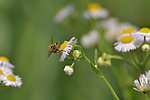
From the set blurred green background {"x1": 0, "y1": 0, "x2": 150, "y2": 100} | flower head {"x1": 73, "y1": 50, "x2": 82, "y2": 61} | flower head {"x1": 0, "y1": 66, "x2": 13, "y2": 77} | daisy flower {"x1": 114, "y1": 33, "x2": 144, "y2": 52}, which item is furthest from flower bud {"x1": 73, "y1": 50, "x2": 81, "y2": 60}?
blurred green background {"x1": 0, "y1": 0, "x2": 150, "y2": 100}

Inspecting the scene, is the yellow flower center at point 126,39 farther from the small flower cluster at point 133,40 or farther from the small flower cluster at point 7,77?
the small flower cluster at point 7,77

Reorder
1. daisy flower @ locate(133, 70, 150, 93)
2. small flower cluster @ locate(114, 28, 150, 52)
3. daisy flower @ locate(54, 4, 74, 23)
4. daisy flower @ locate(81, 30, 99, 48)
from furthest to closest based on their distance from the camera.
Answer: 1. daisy flower @ locate(54, 4, 74, 23)
2. daisy flower @ locate(81, 30, 99, 48)
3. small flower cluster @ locate(114, 28, 150, 52)
4. daisy flower @ locate(133, 70, 150, 93)

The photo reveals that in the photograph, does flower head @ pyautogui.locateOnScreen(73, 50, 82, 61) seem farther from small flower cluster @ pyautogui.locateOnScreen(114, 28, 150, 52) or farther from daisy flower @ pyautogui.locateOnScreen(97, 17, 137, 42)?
daisy flower @ pyautogui.locateOnScreen(97, 17, 137, 42)

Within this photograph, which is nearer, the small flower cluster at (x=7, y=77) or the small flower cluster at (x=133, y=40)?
the small flower cluster at (x=133, y=40)

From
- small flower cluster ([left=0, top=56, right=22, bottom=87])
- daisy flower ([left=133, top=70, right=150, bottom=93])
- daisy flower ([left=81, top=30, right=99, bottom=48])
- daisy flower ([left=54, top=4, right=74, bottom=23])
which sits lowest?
daisy flower ([left=133, top=70, right=150, bottom=93])

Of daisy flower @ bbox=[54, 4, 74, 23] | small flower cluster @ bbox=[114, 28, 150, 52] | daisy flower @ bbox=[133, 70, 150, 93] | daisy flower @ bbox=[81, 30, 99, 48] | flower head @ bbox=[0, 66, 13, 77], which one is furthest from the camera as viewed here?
daisy flower @ bbox=[54, 4, 74, 23]

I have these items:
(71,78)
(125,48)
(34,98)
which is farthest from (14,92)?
(125,48)

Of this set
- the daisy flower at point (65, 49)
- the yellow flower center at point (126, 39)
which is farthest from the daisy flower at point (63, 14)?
the daisy flower at point (65, 49)

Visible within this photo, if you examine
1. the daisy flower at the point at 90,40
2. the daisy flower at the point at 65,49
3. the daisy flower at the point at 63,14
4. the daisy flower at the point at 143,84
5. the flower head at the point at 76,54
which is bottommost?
the daisy flower at the point at 143,84
